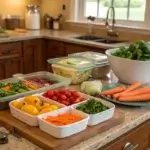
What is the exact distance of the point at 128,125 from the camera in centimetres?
116

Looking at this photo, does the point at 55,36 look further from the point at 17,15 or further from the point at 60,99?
the point at 60,99

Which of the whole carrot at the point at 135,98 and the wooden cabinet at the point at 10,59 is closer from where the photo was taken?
the whole carrot at the point at 135,98

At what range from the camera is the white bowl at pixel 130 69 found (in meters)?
1.56

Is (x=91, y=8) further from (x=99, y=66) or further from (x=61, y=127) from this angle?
(x=61, y=127)

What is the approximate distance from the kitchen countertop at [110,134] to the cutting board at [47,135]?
0.6 inches

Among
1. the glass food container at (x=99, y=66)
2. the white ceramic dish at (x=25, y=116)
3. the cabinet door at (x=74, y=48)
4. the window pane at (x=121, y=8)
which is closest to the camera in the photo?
the white ceramic dish at (x=25, y=116)

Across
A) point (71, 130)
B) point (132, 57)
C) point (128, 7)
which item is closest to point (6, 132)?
point (71, 130)

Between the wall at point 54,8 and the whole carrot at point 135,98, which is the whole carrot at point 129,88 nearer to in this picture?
the whole carrot at point 135,98

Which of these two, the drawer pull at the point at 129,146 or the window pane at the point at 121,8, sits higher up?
the window pane at the point at 121,8

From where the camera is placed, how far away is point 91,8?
12.9 feet

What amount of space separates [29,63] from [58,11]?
3.50 feet

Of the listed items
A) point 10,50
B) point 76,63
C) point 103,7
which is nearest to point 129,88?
point 76,63

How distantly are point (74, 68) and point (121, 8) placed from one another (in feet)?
7.41

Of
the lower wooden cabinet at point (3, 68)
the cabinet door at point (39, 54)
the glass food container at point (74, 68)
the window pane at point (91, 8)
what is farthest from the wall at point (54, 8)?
the glass food container at point (74, 68)
